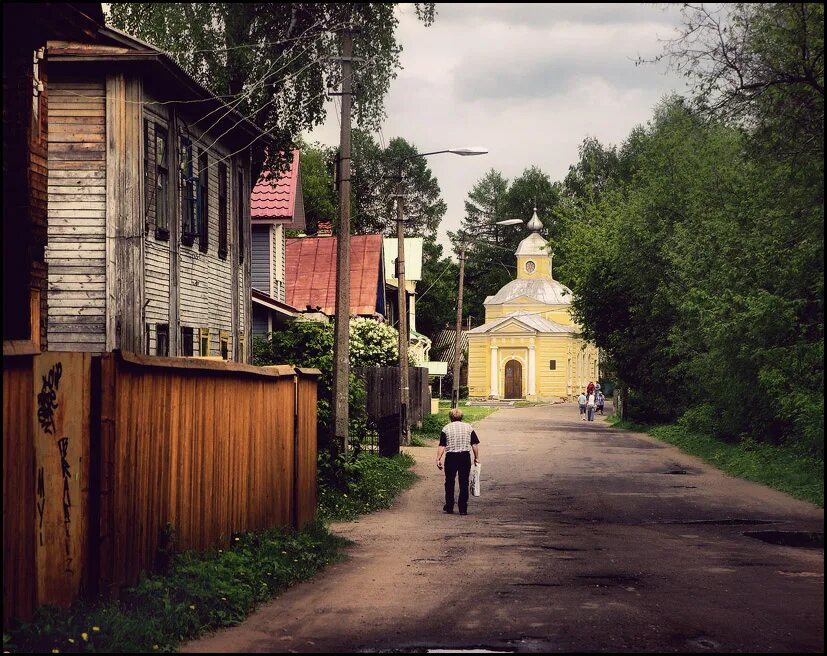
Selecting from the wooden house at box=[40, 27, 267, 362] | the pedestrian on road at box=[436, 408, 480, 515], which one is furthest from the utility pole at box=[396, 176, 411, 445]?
the wooden house at box=[40, 27, 267, 362]

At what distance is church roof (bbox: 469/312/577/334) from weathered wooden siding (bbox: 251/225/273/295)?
54745 mm

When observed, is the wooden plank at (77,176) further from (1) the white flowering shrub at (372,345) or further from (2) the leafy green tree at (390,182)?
(1) the white flowering shrub at (372,345)

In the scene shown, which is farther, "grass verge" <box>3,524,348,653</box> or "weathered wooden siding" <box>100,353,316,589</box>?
"weathered wooden siding" <box>100,353,316,589</box>

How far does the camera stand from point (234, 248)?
25203 mm

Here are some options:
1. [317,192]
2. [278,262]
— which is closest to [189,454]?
[278,262]

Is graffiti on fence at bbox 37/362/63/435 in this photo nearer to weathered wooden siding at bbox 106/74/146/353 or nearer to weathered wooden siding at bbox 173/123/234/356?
weathered wooden siding at bbox 106/74/146/353

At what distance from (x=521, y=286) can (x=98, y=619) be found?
93.4 m

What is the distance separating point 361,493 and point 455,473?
1.57 m

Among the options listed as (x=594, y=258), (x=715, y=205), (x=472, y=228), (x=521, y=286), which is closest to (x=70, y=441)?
(x=715, y=205)

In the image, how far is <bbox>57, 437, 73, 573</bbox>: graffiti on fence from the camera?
8578 millimetres

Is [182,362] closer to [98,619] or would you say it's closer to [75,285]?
[98,619]

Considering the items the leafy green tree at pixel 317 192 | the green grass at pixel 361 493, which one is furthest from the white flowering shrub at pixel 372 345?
the leafy green tree at pixel 317 192

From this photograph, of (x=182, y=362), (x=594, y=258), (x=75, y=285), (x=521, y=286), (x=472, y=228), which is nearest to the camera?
(x=182, y=362)

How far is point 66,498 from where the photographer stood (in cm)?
862
